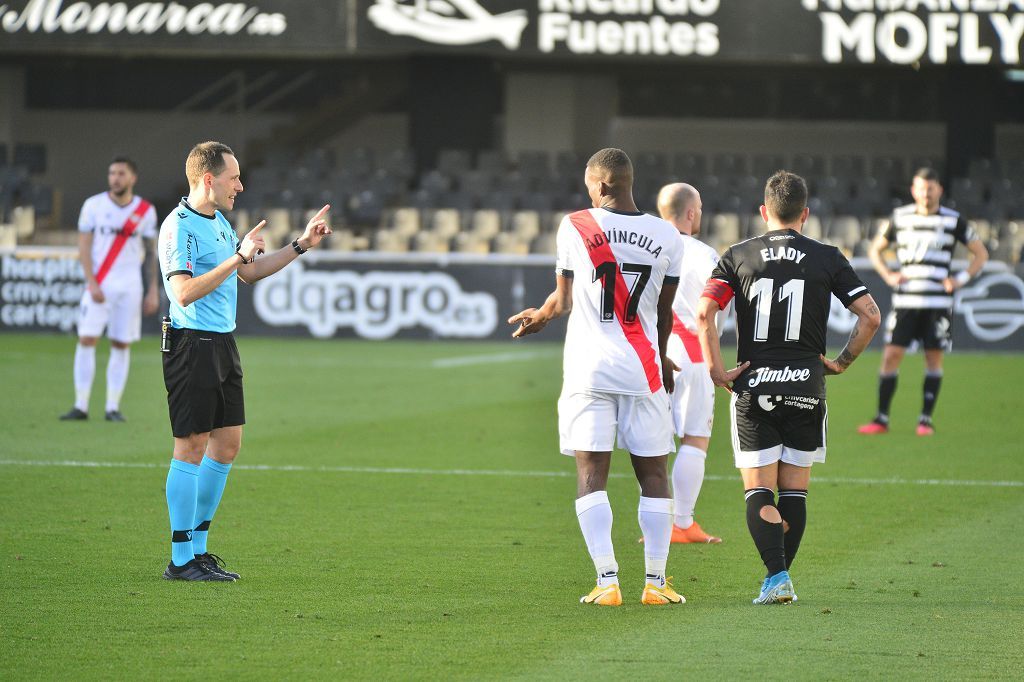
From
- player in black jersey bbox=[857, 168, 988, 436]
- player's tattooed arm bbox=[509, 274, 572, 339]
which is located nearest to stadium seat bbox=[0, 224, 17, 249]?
player in black jersey bbox=[857, 168, 988, 436]

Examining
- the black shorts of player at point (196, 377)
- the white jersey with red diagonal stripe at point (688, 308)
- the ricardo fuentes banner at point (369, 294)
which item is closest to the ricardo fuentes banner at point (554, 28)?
the ricardo fuentes banner at point (369, 294)

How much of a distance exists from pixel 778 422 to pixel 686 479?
5.03 ft

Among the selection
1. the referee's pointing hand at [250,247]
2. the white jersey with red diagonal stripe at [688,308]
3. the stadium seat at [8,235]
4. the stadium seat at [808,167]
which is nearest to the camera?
the referee's pointing hand at [250,247]

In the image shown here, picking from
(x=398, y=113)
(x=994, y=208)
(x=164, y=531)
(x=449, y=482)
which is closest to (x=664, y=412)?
(x=164, y=531)

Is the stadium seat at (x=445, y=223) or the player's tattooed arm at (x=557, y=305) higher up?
the stadium seat at (x=445, y=223)

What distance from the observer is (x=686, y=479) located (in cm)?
799

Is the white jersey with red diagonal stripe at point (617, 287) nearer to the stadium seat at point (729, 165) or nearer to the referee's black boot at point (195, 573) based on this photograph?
the referee's black boot at point (195, 573)

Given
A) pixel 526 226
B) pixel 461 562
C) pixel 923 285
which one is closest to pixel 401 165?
pixel 526 226

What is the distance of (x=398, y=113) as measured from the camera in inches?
1246

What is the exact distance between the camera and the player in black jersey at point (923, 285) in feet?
42.0

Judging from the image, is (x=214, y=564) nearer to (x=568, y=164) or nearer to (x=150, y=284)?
(x=150, y=284)

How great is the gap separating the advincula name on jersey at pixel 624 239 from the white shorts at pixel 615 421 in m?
0.61

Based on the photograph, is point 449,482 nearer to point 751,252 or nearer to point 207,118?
point 751,252

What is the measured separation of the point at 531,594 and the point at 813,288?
1.81 meters
